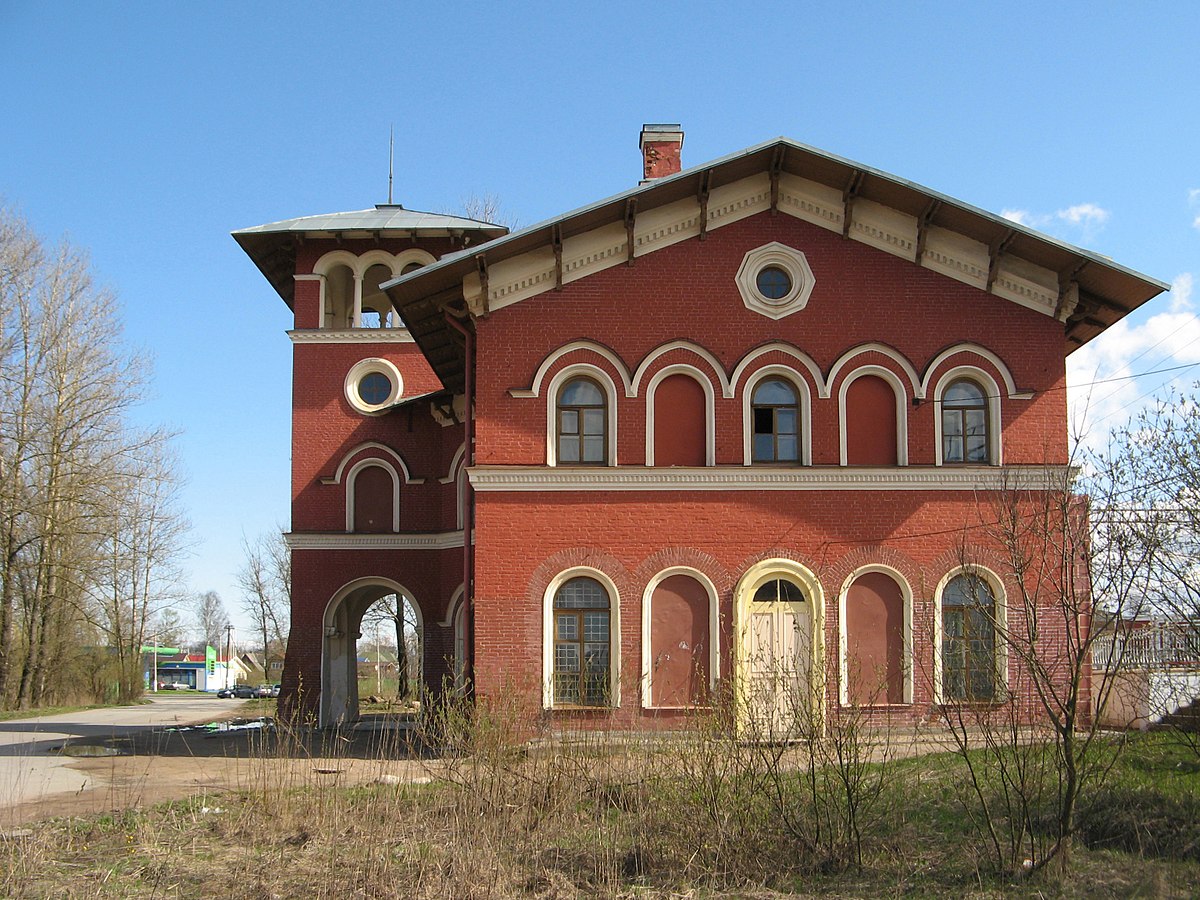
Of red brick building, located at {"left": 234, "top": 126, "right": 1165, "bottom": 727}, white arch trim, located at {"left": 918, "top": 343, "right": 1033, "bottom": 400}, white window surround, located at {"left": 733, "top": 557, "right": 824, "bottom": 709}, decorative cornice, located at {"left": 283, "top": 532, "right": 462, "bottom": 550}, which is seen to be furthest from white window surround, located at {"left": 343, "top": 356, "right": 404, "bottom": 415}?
white arch trim, located at {"left": 918, "top": 343, "right": 1033, "bottom": 400}

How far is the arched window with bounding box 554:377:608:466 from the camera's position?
640 inches

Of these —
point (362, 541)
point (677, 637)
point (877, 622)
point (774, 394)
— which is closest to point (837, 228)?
point (774, 394)

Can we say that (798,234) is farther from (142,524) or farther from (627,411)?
(142,524)

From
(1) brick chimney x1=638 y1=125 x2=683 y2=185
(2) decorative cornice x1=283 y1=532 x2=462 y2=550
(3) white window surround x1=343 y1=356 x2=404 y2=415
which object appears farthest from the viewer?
(3) white window surround x1=343 y1=356 x2=404 y2=415

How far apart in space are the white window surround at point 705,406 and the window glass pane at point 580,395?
698mm

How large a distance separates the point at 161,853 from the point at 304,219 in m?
16.1

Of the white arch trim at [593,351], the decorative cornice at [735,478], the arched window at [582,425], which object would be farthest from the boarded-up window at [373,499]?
the white arch trim at [593,351]

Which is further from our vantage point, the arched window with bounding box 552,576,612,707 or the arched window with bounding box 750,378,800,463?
the arched window with bounding box 750,378,800,463

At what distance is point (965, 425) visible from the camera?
1636 cm

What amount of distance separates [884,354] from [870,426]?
1.03 meters

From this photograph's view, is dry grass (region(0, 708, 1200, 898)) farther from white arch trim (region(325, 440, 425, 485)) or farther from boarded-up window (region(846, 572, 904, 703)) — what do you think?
white arch trim (region(325, 440, 425, 485))

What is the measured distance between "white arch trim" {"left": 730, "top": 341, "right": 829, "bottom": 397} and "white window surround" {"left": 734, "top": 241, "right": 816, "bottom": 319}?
0.46 m

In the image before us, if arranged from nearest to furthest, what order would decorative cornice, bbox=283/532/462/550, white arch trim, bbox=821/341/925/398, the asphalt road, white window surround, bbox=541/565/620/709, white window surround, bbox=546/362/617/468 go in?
the asphalt road → white window surround, bbox=541/565/620/709 → white window surround, bbox=546/362/617/468 → white arch trim, bbox=821/341/925/398 → decorative cornice, bbox=283/532/462/550

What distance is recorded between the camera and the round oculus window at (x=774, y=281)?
16.6 meters
